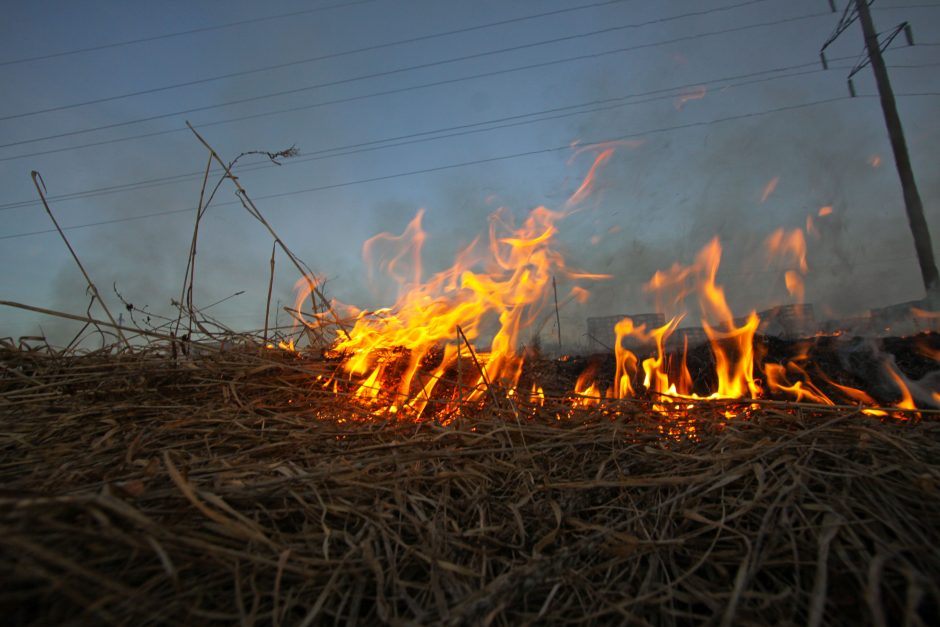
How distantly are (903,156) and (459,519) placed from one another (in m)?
16.7

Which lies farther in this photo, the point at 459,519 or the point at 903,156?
the point at 903,156

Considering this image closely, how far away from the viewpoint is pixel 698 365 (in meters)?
4.90

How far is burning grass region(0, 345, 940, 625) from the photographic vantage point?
0.97 meters

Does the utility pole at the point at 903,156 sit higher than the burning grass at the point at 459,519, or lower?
higher

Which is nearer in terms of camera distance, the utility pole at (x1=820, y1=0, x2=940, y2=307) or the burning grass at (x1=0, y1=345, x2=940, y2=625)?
the burning grass at (x1=0, y1=345, x2=940, y2=625)

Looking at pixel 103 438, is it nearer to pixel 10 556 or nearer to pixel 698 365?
pixel 10 556

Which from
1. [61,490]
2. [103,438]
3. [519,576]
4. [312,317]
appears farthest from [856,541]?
[312,317]

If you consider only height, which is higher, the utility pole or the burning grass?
the utility pole

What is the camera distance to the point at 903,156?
12.3 metres

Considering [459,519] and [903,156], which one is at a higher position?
[903,156]

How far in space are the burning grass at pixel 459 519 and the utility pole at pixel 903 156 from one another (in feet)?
41.3

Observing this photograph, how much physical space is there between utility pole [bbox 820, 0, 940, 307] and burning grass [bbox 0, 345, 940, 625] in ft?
41.3

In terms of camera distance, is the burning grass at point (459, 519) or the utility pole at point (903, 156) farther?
the utility pole at point (903, 156)

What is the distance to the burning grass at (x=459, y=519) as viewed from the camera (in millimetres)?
967
